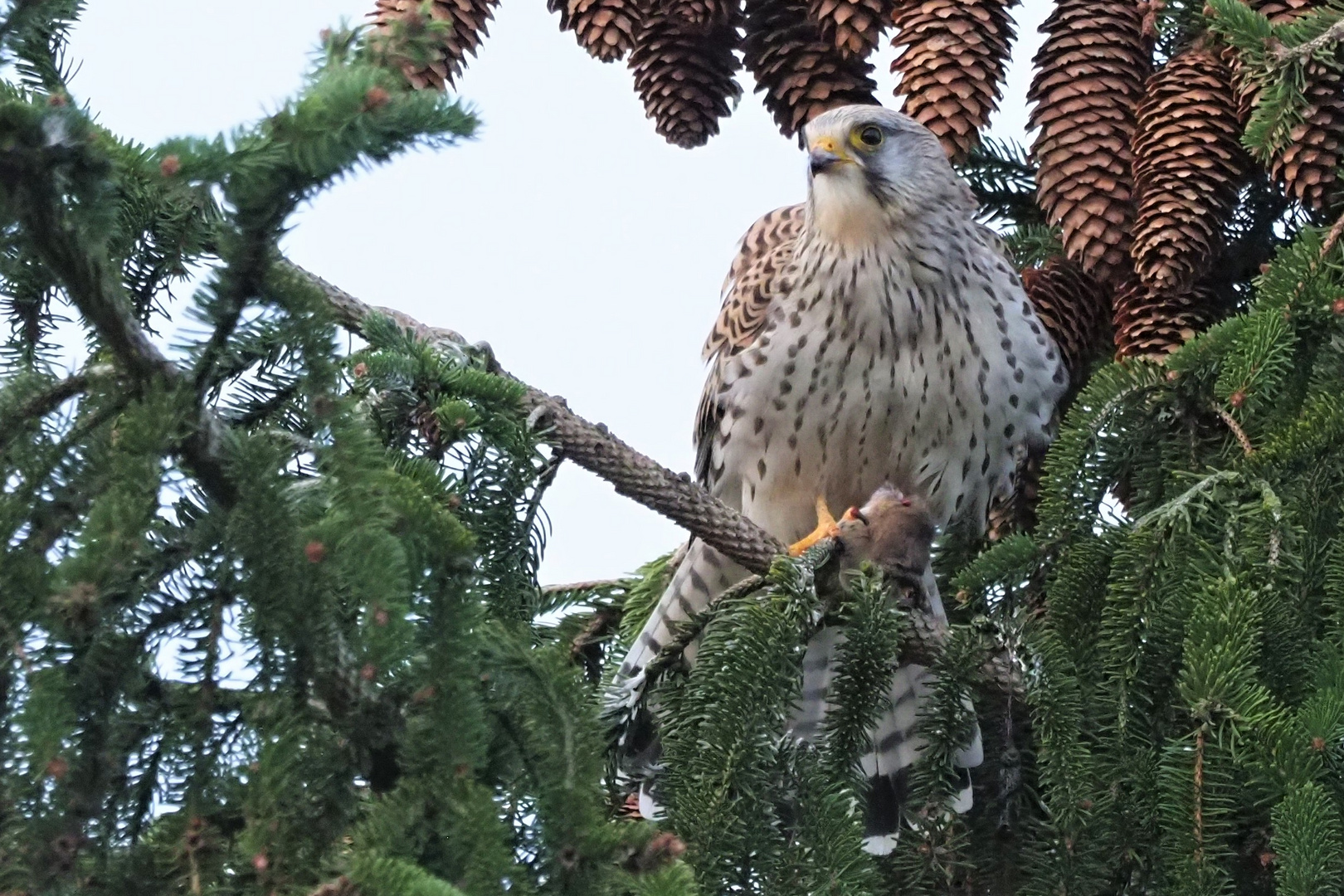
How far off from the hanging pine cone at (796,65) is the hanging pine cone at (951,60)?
18 cm

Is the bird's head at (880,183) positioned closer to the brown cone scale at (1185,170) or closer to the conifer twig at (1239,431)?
the brown cone scale at (1185,170)

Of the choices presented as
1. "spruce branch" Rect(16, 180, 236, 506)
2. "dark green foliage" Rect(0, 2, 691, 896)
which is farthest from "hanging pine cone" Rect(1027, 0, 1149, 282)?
"spruce branch" Rect(16, 180, 236, 506)

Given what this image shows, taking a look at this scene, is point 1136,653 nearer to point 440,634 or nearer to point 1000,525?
point 440,634

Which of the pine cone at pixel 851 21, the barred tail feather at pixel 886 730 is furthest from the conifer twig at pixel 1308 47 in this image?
the barred tail feather at pixel 886 730

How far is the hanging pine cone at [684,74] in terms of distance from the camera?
319 cm

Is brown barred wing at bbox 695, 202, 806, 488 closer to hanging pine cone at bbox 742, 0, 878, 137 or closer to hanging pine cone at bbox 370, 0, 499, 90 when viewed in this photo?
hanging pine cone at bbox 742, 0, 878, 137

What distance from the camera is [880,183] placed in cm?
353

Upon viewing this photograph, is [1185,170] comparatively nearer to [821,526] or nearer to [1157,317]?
[1157,317]

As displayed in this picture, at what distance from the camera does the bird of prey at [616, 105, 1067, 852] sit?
3377 millimetres

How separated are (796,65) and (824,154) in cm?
21

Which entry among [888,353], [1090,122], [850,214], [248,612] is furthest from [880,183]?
[248,612]

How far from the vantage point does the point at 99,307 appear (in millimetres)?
1313

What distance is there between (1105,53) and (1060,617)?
119 centimetres

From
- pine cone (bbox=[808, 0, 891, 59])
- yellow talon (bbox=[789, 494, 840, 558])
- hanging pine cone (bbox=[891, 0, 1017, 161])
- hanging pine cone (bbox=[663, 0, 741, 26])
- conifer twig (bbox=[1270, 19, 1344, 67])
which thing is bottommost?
yellow talon (bbox=[789, 494, 840, 558])
